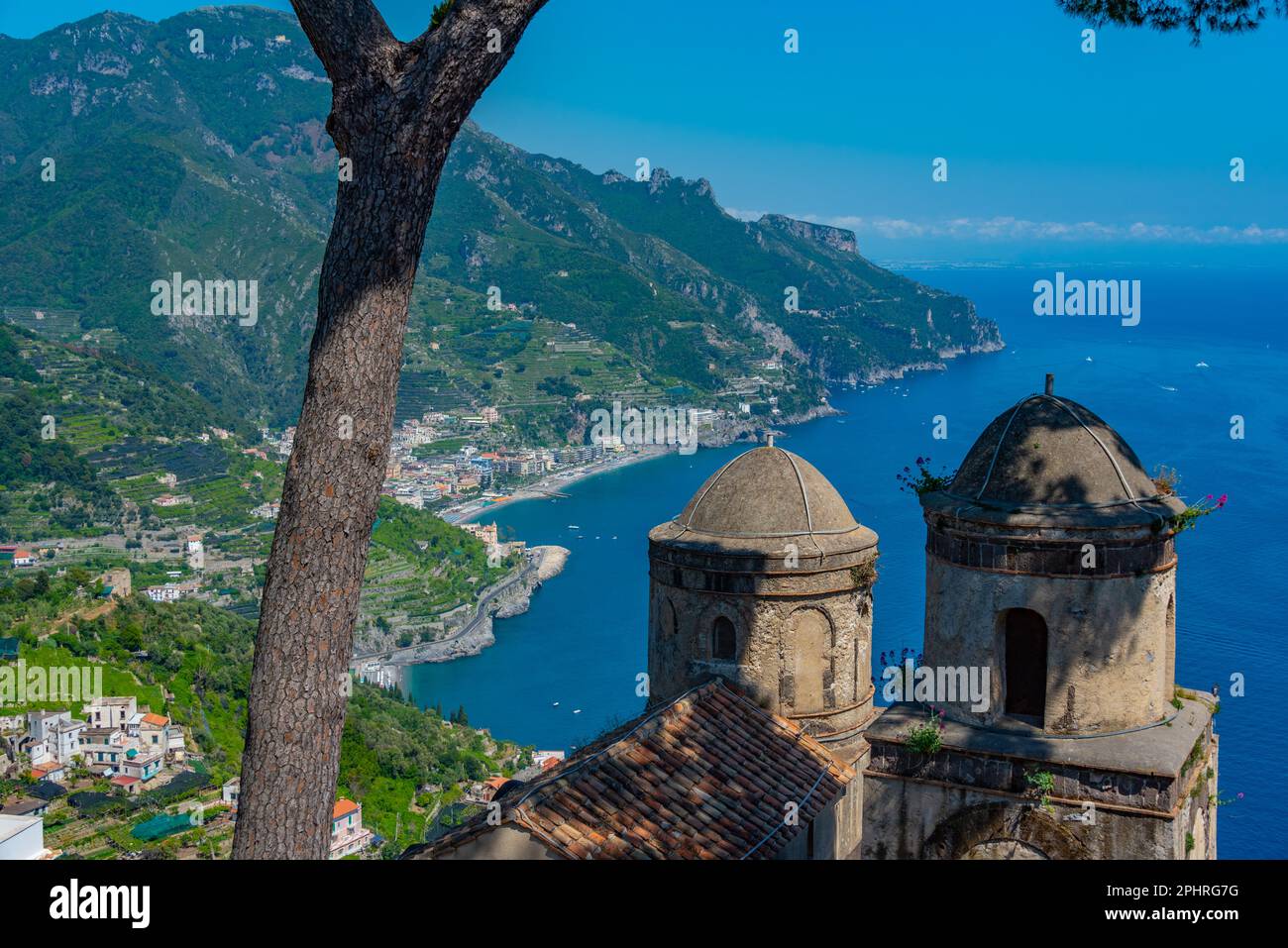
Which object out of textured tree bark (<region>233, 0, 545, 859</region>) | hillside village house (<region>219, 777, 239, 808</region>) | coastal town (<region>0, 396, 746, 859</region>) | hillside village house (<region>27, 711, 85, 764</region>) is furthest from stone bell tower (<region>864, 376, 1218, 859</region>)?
hillside village house (<region>27, 711, 85, 764</region>)

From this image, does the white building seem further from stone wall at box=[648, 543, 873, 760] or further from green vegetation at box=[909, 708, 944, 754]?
green vegetation at box=[909, 708, 944, 754]

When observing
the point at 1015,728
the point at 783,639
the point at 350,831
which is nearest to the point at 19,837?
the point at 783,639

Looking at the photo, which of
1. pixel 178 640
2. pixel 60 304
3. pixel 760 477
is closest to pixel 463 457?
pixel 60 304

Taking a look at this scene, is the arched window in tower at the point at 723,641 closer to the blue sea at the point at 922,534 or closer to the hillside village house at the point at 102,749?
the blue sea at the point at 922,534
